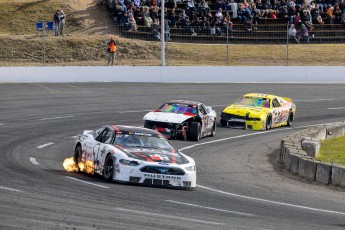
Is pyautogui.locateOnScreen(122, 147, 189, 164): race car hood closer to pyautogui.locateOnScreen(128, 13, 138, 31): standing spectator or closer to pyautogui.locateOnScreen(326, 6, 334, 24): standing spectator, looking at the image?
pyautogui.locateOnScreen(128, 13, 138, 31): standing spectator

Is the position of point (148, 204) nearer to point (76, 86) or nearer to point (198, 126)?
point (198, 126)

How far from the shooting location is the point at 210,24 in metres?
49.7

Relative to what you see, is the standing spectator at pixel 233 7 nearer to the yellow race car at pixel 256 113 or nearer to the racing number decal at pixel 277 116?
the yellow race car at pixel 256 113

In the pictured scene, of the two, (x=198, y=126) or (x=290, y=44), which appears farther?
(x=290, y=44)

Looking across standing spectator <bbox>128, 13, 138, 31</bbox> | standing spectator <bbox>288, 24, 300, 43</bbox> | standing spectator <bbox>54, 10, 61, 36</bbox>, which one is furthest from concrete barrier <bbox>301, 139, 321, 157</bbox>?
standing spectator <bbox>54, 10, 61, 36</bbox>

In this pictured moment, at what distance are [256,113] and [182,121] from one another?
498cm

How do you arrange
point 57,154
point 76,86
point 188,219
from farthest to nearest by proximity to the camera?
point 76,86 → point 57,154 → point 188,219

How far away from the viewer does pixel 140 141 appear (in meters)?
18.2

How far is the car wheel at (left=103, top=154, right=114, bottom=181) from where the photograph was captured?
56.1ft

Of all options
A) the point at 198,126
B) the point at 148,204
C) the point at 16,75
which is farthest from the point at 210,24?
the point at 148,204

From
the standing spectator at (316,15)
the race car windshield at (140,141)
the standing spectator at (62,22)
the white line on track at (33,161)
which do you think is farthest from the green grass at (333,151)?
the standing spectator at (62,22)

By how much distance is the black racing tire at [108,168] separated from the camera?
1708 cm

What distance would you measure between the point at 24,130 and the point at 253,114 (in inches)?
307

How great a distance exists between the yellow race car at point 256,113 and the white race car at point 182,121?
2764 mm
